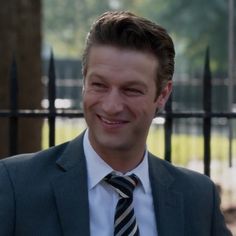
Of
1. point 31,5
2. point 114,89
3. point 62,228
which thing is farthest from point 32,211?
point 31,5

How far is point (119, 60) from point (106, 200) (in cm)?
41

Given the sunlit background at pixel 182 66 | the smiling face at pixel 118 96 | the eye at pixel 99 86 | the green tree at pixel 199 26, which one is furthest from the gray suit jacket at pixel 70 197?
the green tree at pixel 199 26

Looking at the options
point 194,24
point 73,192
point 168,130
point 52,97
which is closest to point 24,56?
point 52,97

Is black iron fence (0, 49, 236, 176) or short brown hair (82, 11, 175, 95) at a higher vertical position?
short brown hair (82, 11, 175, 95)

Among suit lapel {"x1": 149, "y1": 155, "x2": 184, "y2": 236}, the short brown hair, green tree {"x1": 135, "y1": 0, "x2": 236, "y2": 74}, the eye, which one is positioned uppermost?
green tree {"x1": 135, "y1": 0, "x2": 236, "y2": 74}

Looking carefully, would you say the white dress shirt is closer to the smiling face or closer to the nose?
the smiling face

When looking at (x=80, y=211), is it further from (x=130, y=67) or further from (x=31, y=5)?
(x=31, y=5)

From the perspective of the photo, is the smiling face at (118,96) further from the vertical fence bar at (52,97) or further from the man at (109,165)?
the vertical fence bar at (52,97)

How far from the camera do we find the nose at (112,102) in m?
2.08

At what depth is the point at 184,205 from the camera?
7.55ft

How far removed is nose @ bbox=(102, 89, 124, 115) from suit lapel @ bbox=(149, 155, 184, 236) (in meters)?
0.33

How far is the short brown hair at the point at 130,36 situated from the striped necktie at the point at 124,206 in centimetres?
30

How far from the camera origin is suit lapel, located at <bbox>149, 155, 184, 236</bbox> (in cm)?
221

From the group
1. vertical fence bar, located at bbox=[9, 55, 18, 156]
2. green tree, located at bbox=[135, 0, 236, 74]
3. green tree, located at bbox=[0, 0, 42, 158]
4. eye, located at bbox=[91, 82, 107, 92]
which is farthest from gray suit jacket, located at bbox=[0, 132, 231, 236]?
green tree, located at bbox=[135, 0, 236, 74]
